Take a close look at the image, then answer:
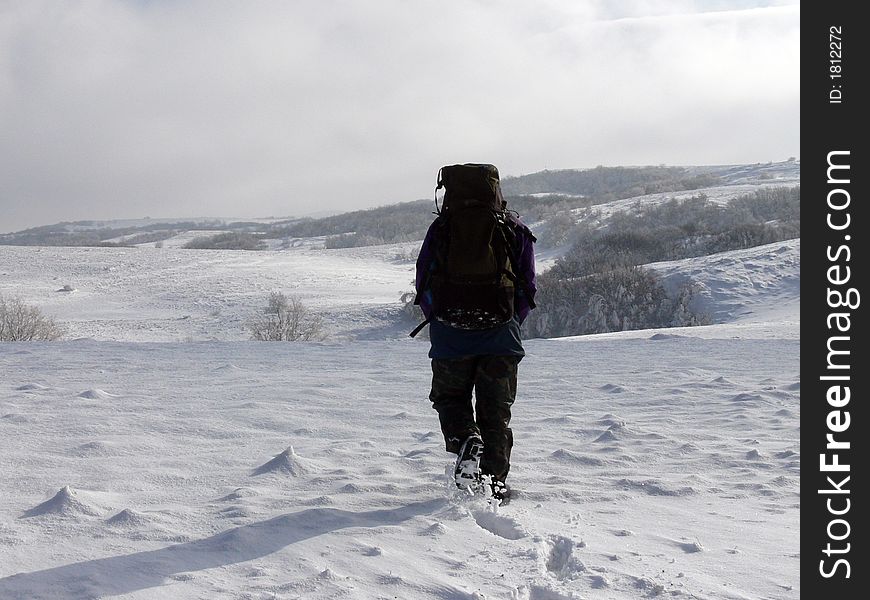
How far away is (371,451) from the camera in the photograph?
5145 mm

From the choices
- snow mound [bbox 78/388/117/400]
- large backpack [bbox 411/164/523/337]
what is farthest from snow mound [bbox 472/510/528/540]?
snow mound [bbox 78/388/117/400]

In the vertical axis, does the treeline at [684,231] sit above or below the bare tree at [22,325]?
above

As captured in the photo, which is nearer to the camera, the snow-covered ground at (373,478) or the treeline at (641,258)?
the snow-covered ground at (373,478)

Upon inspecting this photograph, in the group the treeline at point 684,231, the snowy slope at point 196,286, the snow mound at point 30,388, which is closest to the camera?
the snow mound at point 30,388

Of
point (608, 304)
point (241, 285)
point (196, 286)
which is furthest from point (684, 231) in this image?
point (196, 286)

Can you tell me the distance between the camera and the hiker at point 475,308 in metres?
3.99

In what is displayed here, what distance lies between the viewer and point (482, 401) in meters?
4.14

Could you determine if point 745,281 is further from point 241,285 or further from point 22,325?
point 22,325

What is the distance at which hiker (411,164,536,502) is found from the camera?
3986 millimetres

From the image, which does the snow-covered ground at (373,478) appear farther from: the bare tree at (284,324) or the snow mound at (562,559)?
the bare tree at (284,324)

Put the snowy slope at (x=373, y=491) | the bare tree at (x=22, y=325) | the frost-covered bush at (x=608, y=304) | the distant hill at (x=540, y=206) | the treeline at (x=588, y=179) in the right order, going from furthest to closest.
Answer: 1. the treeline at (x=588, y=179)
2. the distant hill at (x=540, y=206)
3. the frost-covered bush at (x=608, y=304)
4. the bare tree at (x=22, y=325)
5. the snowy slope at (x=373, y=491)

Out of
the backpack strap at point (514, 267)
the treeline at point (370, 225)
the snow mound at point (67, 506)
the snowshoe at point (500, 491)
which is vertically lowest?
the snowshoe at point (500, 491)

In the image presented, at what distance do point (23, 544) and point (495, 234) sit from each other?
8.08 ft

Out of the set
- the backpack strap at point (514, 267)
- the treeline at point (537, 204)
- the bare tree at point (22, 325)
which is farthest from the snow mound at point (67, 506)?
the treeline at point (537, 204)
